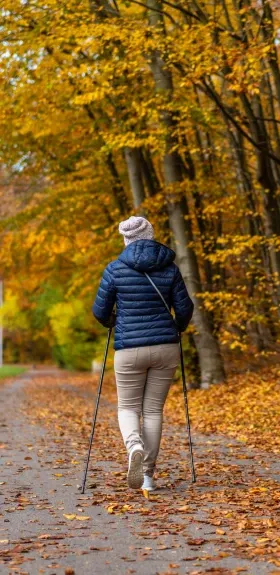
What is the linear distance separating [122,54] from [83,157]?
654 cm

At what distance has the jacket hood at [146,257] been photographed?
8.03m

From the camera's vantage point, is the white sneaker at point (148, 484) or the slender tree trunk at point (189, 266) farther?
the slender tree trunk at point (189, 266)

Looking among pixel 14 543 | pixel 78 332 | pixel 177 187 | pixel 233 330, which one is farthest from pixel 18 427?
pixel 78 332

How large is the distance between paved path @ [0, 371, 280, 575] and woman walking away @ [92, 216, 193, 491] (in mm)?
554

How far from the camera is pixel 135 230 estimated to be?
8211 millimetres

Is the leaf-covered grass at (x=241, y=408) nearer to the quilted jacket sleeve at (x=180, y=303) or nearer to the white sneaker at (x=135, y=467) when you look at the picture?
the quilted jacket sleeve at (x=180, y=303)

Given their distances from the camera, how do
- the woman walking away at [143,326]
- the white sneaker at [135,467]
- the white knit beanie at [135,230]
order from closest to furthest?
the white sneaker at [135,467] < the woman walking away at [143,326] < the white knit beanie at [135,230]

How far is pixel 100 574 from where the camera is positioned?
17.0 feet

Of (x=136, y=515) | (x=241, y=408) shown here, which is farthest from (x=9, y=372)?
(x=136, y=515)

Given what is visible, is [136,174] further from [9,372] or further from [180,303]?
[9,372]

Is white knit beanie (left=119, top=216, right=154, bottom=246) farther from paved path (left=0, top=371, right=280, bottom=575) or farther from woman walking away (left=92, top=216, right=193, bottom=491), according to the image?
paved path (left=0, top=371, right=280, bottom=575)

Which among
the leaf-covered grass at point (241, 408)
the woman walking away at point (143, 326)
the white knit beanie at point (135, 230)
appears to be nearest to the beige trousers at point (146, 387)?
the woman walking away at point (143, 326)

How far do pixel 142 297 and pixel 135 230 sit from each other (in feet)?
1.82

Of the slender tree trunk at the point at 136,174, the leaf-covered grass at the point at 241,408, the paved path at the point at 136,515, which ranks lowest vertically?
the leaf-covered grass at the point at 241,408
